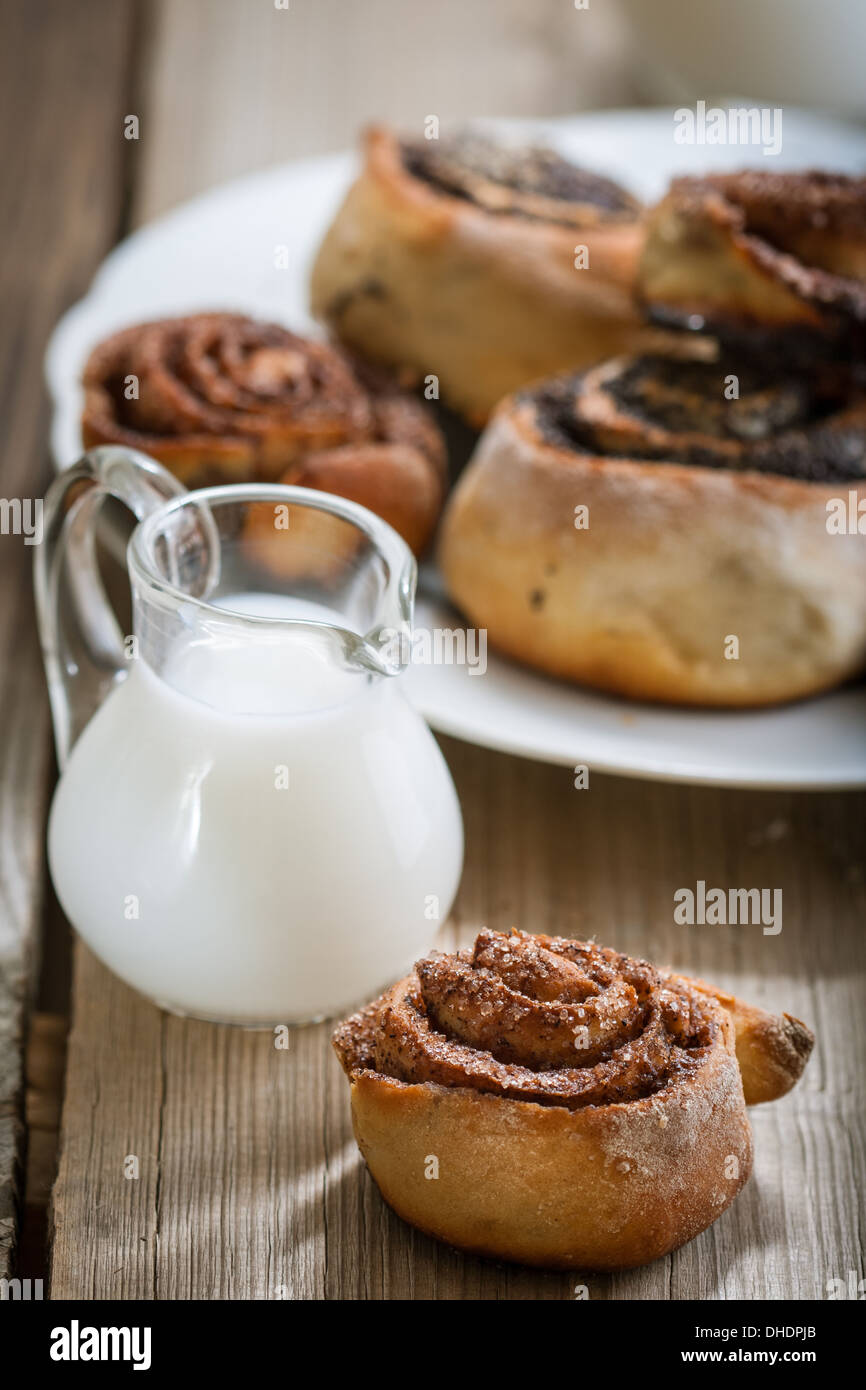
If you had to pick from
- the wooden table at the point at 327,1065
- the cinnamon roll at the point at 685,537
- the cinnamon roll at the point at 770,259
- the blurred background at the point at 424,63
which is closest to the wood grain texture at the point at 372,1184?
the wooden table at the point at 327,1065

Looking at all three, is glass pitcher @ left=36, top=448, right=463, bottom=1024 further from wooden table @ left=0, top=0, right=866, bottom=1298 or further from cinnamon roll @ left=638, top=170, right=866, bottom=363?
cinnamon roll @ left=638, top=170, right=866, bottom=363

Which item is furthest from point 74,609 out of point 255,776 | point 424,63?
point 424,63

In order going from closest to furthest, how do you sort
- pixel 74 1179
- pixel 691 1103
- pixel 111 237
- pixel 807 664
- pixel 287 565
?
1. pixel 691 1103
2. pixel 74 1179
3. pixel 287 565
4. pixel 807 664
5. pixel 111 237

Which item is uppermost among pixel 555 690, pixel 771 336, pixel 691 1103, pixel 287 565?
pixel 771 336

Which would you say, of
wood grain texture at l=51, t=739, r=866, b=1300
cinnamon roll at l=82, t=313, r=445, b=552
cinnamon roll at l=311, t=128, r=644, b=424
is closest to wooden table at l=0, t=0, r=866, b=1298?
wood grain texture at l=51, t=739, r=866, b=1300

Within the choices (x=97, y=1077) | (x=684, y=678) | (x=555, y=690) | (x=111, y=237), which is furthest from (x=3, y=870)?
(x=111, y=237)

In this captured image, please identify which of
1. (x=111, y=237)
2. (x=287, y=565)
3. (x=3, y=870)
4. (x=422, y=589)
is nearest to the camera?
(x=287, y=565)

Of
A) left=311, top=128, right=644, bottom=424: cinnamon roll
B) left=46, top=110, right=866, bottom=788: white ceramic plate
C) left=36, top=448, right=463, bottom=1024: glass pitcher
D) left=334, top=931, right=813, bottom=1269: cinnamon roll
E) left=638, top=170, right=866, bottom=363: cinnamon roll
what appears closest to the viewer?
left=334, top=931, right=813, bottom=1269: cinnamon roll

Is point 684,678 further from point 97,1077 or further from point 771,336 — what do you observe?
point 97,1077
